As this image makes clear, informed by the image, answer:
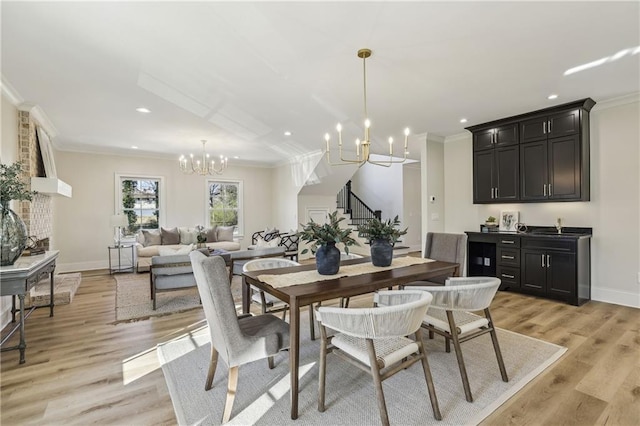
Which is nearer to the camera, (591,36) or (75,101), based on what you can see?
(591,36)

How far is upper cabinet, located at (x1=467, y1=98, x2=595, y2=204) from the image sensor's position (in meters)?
4.11

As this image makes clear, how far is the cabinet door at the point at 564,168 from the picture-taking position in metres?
4.10

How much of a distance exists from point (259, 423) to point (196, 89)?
10.6ft

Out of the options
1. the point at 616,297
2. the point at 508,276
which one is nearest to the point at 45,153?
the point at 508,276

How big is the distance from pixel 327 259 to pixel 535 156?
381cm

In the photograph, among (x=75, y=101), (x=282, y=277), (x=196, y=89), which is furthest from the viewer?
(x=75, y=101)

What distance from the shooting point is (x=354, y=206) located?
33.0 ft

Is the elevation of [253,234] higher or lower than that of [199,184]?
lower

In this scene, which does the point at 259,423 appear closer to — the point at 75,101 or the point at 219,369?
the point at 219,369

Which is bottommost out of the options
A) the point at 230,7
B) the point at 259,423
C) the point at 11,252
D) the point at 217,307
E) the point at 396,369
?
the point at 259,423

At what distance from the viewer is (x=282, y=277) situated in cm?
242

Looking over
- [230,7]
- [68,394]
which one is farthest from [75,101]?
[68,394]

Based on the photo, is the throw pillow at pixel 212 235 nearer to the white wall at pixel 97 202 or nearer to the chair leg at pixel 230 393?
the white wall at pixel 97 202

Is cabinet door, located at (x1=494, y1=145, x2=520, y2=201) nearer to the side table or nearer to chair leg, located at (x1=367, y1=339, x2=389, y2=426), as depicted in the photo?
chair leg, located at (x1=367, y1=339, x2=389, y2=426)
